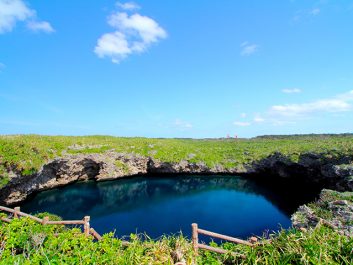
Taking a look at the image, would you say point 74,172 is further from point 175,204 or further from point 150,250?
point 150,250

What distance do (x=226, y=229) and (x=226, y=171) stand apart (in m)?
23.2

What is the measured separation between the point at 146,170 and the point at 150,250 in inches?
1560

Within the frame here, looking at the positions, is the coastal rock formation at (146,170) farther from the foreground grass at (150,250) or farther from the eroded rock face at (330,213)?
the foreground grass at (150,250)

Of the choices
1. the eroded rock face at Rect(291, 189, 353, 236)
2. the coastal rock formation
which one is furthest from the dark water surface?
the eroded rock face at Rect(291, 189, 353, 236)

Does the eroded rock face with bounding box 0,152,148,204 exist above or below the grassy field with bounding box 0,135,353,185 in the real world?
below

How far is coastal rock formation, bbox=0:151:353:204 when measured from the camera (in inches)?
1164

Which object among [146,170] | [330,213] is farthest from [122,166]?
[330,213]

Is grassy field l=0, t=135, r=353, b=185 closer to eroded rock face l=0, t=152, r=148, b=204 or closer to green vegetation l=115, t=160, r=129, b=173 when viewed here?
eroded rock face l=0, t=152, r=148, b=204

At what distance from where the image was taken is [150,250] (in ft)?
28.6

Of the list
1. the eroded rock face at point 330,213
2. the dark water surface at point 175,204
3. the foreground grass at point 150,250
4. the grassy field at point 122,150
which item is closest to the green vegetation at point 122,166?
the dark water surface at point 175,204

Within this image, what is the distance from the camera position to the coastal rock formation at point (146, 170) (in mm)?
29562

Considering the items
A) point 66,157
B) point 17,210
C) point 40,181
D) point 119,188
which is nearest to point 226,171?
point 119,188

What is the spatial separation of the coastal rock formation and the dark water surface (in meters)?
1.68

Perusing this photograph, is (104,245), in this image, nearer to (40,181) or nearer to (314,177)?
(40,181)
